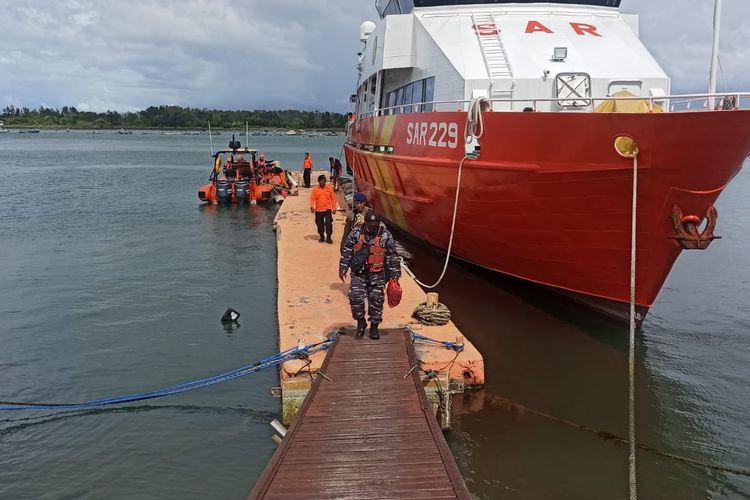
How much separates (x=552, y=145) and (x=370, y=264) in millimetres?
2995

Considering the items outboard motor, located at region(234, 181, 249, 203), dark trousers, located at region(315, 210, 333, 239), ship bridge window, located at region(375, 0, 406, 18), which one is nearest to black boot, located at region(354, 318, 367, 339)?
dark trousers, located at region(315, 210, 333, 239)

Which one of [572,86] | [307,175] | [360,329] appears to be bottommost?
[360,329]

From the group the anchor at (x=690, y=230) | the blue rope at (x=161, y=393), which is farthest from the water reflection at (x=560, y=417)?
the anchor at (x=690, y=230)

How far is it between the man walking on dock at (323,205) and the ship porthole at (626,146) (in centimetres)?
562

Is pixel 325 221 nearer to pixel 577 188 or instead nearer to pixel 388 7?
pixel 577 188

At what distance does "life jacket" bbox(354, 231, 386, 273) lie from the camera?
6.07 meters

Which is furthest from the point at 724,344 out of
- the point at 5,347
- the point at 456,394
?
the point at 5,347

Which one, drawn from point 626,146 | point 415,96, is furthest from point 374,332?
point 415,96

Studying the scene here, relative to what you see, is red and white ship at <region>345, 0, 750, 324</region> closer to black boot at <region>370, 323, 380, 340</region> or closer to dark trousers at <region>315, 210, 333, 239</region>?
dark trousers at <region>315, 210, 333, 239</region>

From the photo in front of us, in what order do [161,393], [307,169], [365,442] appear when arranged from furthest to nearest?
[307,169] → [161,393] → [365,442]

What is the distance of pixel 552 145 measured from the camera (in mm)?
7480

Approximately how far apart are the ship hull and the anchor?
0.22 ft

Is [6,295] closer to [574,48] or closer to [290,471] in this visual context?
[290,471]

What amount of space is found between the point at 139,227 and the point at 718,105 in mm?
15485
